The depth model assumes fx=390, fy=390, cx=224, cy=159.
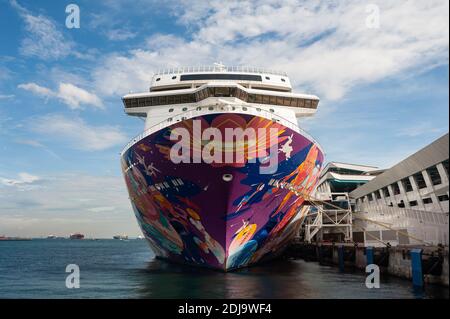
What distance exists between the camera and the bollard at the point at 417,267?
14.3m

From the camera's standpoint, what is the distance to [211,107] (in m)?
15.6

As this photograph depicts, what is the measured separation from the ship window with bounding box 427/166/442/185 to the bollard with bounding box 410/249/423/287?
26.7 ft

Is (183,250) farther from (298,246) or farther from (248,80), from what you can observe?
(298,246)

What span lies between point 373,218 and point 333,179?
1374cm

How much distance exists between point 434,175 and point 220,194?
14194 mm

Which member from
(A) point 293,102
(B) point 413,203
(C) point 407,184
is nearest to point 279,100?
(A) point 293,102

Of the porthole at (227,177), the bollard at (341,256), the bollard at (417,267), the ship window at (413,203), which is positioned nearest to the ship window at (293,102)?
the bollard at (341,256)

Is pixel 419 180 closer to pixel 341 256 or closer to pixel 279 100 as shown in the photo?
pixel 341 256

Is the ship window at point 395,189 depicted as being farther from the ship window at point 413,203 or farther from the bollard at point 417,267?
the bollard at point 417,267

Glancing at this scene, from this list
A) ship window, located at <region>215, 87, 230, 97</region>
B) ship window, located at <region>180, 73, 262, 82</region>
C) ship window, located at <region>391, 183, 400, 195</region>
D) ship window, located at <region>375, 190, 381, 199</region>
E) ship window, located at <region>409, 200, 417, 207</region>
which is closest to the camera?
ship window, located at <region>215, 87, 230, 97</region>

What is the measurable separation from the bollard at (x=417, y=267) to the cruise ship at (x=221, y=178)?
17.7 ft

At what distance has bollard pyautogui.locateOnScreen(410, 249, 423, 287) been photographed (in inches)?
563

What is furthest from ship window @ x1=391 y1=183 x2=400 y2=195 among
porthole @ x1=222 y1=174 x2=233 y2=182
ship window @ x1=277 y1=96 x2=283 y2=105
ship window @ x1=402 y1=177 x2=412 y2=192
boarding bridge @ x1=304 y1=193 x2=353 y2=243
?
porthole @ x1=222 y1=174 x2=233 y2=182

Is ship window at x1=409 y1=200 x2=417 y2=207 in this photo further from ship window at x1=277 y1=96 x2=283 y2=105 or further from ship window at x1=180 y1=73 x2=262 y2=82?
ship window at x1=180 y1=73 x2=262 y2=82
